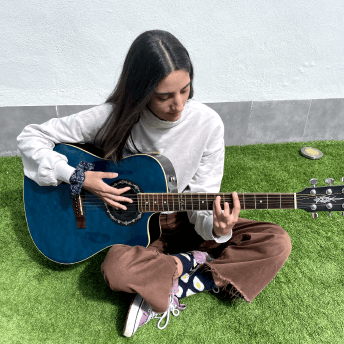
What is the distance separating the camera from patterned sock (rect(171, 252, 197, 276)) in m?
1.53

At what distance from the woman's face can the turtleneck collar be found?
9cm

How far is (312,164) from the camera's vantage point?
2863 mm

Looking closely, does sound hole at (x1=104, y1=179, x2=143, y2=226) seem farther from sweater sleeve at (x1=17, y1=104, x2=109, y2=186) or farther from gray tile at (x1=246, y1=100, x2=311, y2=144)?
gray tile at (x1=246, y1=100, x2=311, y2=144)

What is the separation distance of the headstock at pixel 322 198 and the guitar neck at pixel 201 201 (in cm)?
5

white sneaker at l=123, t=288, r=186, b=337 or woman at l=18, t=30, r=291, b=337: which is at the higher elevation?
woman at l=18, t=30, r=291, b=337

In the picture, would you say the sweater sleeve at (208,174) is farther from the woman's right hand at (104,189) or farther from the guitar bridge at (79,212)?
the guitar bridge at (79,212)

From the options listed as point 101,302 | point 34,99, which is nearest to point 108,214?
point 101,302

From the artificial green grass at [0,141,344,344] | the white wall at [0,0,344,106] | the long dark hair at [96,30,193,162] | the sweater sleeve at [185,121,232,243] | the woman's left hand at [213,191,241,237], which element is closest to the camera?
the long dark hair at [96,30,193,162]

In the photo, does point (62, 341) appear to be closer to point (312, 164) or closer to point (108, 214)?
point (108, 214)

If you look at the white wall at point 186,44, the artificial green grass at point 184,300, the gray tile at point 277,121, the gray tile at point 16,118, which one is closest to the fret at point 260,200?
the artificial green grass at point 184,300

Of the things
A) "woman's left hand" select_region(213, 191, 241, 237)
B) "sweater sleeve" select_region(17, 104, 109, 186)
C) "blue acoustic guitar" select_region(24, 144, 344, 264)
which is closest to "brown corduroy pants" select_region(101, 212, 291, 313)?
"blue acoustic guitar" select_region(24, 144, 344, 264)

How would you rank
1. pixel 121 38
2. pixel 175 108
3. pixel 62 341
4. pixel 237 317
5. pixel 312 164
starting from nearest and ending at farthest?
pixel 175 108 → pixel 62 341 → pixel 237 317 → pixel 121 38 → pixel 312 164

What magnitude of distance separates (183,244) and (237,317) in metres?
0.48

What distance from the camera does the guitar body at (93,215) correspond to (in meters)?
1.43
